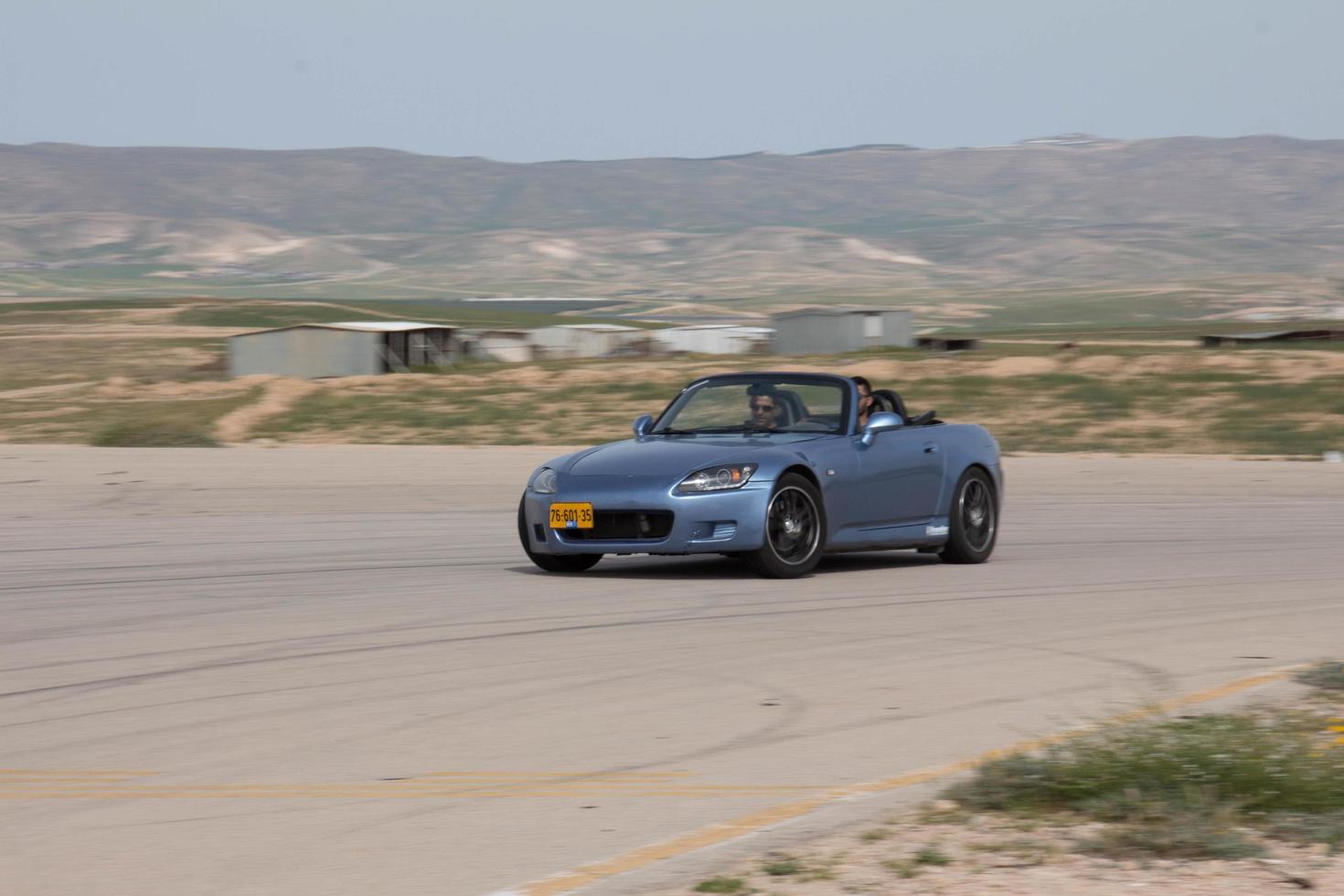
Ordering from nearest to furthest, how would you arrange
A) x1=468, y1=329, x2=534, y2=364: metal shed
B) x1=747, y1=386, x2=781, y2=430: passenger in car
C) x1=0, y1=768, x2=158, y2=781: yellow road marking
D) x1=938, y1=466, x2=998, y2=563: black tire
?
1. x1=0, y1=768, x2=158, y2=781: yellow road marking
2. x1=747, y1=386, x2=781, y2=430: passenger in car
3. x1=938, y1=466, x2=998, y2=563: black tire
4. x1=468, y1=329, x2=534, y2=364: metal shed

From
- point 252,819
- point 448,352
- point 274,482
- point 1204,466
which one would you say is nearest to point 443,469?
point 274,482

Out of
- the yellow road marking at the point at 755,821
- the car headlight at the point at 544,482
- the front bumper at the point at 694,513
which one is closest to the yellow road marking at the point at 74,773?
the yellow road marking at the point at 755,821

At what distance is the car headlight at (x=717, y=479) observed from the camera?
11.5m

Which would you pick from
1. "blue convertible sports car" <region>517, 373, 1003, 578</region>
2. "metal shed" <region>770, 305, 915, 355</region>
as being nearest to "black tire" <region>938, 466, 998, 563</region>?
"blue convertible sports car" <region>517, 373, 1003, 578</region>

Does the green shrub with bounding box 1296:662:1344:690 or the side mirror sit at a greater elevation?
the side mirror

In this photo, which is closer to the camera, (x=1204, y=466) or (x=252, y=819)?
(x=252, y=819)

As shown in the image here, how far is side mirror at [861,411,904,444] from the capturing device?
1243cm

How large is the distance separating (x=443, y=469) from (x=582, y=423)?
1008 cm

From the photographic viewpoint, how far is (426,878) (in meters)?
4.70

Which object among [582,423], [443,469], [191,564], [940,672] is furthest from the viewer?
[582,423]

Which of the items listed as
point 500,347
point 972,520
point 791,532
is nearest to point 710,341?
point 500,347

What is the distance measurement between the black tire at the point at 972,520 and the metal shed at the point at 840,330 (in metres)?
50.4

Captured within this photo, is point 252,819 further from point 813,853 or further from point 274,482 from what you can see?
point 274,482

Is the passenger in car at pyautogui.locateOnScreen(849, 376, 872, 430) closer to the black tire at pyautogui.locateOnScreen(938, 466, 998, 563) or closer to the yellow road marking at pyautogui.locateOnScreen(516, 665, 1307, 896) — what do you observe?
the black tire at pyautogui.locateOnScreen(938, 466, 998, 563)
